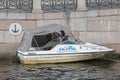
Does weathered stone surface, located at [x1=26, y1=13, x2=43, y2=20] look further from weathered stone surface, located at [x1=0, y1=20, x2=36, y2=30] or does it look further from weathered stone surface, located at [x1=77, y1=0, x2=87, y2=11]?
weathered stone surface, located at [x1=77, y1=0, x2=87, y2=11]

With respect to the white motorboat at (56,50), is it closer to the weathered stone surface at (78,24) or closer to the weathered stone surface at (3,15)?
the weathered stone surface at (78,24)

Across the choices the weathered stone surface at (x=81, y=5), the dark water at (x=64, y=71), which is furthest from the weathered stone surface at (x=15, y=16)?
the weathered stone surface at (x=81, y=5)

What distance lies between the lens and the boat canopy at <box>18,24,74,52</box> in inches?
1137

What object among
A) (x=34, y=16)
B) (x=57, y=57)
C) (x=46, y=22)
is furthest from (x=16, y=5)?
(x=57, y=57)

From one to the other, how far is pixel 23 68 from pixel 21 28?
3.62 m

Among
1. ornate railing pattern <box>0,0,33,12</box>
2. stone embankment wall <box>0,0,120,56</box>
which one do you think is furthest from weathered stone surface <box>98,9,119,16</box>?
ornate railing pattern <box>0,0,33,12</box>

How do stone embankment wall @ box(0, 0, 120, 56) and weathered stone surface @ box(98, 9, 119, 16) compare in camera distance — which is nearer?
weathered stone surface @ box(98, 9, 119, 16)

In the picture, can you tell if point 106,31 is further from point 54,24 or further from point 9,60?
point 9,60

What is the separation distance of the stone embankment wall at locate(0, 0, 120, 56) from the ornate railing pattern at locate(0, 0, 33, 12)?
0.93 feet

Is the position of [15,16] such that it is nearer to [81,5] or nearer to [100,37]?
[81,5]

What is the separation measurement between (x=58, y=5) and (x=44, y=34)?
2120 millimetres

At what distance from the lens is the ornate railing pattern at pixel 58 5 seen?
3034 centimetres

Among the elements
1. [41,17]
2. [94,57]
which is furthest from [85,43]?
[41,17]

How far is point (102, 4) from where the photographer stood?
30.3 metres
